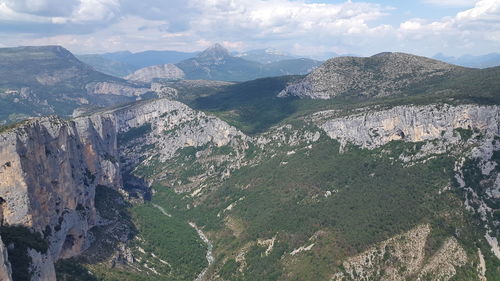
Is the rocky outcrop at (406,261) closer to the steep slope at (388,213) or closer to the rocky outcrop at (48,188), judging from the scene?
the steep slope at (388,213)

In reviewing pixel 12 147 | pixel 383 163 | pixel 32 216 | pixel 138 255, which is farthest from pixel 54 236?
pixel 383 163

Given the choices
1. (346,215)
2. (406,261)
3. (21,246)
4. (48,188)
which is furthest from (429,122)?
(21,246)

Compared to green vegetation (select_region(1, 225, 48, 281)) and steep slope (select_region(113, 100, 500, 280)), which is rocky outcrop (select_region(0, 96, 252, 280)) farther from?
steep slope (select_region(113, 100, 500, 280))

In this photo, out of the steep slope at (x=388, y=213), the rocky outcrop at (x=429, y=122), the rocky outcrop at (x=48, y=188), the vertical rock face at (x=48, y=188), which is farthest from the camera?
the rocky outcrop at (x=429, y=122)

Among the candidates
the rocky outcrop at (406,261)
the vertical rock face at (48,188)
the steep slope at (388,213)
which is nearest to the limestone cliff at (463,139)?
the steep slope at (388,213)

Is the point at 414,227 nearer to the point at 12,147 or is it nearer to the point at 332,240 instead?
the point at 332,240
